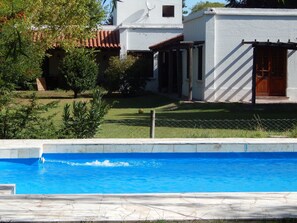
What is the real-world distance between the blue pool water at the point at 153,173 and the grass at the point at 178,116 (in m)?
1.92

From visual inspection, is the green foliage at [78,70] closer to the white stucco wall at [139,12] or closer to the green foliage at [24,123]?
the white stucco wall at [139,12]

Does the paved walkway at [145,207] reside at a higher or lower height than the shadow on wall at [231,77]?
lower

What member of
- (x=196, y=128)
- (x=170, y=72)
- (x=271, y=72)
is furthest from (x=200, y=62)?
(x=196, y=128)

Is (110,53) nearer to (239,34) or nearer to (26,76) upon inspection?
(239,34)

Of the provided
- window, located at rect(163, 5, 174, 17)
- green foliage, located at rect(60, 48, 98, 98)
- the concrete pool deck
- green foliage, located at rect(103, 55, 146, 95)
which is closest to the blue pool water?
the concrete pool deck

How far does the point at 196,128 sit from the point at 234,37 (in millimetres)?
10360

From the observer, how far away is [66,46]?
26297mm

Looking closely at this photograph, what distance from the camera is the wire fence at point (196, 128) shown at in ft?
52.7

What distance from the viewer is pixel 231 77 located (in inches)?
1085

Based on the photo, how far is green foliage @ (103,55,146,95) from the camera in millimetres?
33125

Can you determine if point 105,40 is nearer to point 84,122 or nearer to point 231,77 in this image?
point 231,77

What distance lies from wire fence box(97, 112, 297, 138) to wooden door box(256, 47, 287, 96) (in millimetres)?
7936

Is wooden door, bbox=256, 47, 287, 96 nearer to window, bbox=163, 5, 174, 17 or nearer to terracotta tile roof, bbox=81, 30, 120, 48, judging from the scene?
terracotta tile roof, bbox=81, 30, 120, 48

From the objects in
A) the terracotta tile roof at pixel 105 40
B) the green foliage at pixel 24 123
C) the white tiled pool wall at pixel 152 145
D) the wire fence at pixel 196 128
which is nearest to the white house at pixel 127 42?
the terracotta tile roof at pixel 105 40
